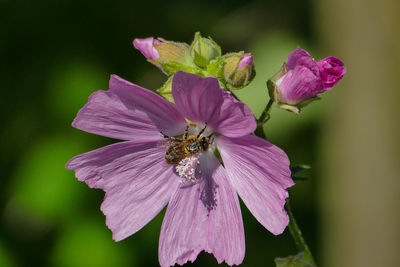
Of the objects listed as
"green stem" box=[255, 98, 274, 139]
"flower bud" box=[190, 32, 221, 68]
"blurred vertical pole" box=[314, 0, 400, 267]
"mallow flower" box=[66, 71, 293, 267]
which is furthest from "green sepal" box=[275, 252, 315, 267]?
"blurred vertical pole" box=[314, 0, 400, 267]

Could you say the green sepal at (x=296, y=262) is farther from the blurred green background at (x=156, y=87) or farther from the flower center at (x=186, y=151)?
the blurred green background at (x=156, y=87)

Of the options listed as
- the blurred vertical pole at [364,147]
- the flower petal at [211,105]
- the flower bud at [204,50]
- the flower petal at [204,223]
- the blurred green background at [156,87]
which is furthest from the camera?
the blurred vertical pole at [364,147]

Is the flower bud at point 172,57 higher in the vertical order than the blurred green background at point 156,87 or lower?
higher

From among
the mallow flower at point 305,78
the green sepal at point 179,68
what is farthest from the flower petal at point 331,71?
the green sepal at point 179,68

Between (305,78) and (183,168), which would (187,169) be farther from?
(305,78)

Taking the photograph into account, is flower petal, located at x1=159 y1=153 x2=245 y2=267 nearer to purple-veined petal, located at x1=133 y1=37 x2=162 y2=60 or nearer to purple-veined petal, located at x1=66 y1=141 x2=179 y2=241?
purple-veined petal, located at x1=66 y1=141 x2=179 y2=241

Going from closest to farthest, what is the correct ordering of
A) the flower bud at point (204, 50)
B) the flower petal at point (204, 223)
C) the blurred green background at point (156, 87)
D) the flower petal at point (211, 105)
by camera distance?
the flower petal at point (211, 105) → the flower bud at point (204, 50) → the flower petal at point (204, 223) → the blurred green background at point (156, 87)

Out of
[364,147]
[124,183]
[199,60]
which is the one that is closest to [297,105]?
[199,60]
